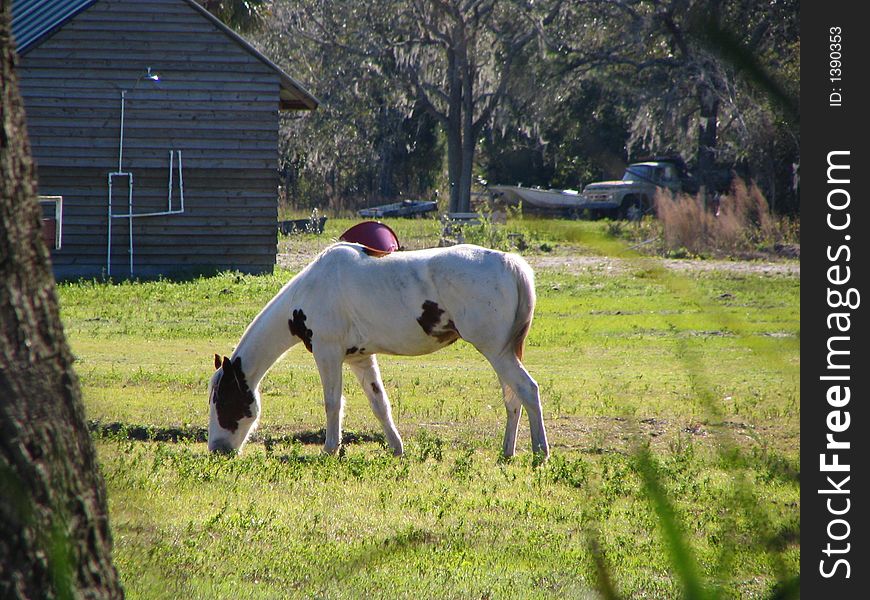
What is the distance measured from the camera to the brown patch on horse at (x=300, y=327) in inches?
368

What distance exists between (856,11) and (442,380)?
12.2 metres

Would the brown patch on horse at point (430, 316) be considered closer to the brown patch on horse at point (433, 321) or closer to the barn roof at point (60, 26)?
the brown patch on horse at point (433, 321)

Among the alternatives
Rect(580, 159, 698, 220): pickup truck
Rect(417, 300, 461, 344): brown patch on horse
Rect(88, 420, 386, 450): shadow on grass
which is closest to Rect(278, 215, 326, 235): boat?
Rect(580, 159, 698, 220): pickup truck

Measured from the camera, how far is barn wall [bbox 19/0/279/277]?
939 inches

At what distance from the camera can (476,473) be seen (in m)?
8.07

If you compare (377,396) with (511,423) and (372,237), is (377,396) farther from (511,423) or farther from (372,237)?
(372,237)

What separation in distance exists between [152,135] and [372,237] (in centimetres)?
1310

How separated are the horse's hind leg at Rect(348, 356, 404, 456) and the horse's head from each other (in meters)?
0.90

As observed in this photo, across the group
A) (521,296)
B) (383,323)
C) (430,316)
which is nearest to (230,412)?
(383,323)

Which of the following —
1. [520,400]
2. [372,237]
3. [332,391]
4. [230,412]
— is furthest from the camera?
[372,237]

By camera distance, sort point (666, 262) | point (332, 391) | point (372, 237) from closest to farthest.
Result: point (332, 391), point (372, 237), point (666, 262)

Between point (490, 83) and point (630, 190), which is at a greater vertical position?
point (490, 83)

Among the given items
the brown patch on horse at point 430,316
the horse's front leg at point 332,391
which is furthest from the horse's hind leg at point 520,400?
the horse's front leg at point 332,391

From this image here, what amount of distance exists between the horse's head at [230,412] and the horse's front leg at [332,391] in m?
0.56
